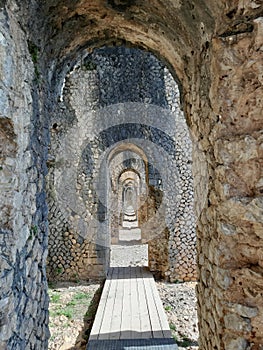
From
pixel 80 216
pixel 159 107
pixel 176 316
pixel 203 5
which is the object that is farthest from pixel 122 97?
pixel 203 5

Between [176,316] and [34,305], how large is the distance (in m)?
3.74

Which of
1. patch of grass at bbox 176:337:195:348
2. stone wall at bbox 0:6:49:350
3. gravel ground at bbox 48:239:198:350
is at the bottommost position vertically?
patch of grass at bbox 176:337:195:348

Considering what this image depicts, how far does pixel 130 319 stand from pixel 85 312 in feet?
4.61

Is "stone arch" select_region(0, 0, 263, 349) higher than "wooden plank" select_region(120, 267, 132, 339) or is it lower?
higher

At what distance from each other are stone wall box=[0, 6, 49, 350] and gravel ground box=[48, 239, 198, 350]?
2596 mm

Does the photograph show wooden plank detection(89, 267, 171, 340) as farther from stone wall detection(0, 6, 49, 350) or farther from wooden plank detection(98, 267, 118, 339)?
stone wall detection(0, 6, 49, 350)

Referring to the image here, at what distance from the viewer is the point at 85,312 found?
17.4 feet

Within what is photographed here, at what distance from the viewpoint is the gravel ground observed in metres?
4.30

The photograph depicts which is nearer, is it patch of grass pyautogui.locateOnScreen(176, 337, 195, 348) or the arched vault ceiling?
the arched vault ceiling

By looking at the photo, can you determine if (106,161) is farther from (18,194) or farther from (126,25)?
(18,194)

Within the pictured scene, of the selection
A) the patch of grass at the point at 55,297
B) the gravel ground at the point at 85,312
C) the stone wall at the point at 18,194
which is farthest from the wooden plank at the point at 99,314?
the stone wall at the point at 18,194

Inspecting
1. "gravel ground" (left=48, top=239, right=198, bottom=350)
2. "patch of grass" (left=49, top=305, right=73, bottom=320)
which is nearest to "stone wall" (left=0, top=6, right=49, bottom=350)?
"gravel ground" (left=48, top=239, right=198, bottom=350)

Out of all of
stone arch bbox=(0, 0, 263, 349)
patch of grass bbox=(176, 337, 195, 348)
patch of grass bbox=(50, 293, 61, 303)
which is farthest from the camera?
patch of grass bbox=(50, 293, 61, 303)

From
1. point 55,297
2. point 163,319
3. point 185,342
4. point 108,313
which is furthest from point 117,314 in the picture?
point 55,297
